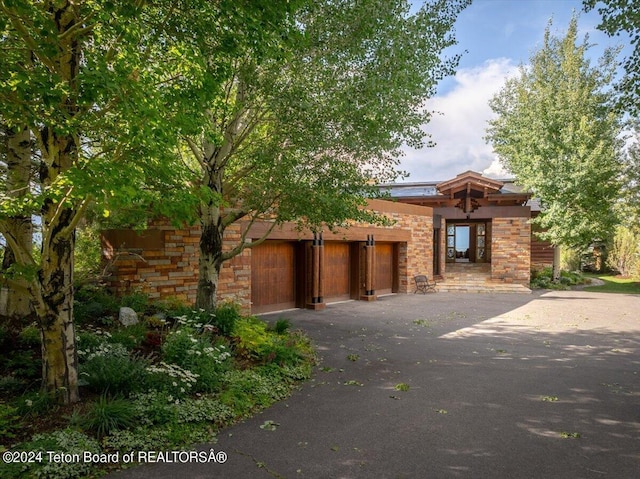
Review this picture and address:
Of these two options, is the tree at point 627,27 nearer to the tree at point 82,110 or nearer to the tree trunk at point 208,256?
the tree at point 82,110

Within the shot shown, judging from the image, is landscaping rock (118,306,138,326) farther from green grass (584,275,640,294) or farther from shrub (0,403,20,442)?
green grass (584,275,640,294)

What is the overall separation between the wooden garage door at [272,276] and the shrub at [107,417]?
7.19 metres

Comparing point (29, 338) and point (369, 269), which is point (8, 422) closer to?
point (29, 338)

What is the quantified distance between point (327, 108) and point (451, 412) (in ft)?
15.0

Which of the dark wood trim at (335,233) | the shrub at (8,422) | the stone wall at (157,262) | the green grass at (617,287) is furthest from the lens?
the green grass at (617,287)

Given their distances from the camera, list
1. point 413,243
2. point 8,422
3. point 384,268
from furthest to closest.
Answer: point 413,243, point 384,268, point 8,422

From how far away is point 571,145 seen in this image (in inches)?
701

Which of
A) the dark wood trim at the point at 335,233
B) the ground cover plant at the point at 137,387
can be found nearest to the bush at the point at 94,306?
the ground cover plant at the point at 137,387

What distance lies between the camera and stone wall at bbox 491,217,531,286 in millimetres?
19016

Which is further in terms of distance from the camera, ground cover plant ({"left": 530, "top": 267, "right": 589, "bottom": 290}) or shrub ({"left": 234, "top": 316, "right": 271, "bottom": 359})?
ground cover plant ({"left": 530, "top": 267, "right": 589, "bottom": 290})

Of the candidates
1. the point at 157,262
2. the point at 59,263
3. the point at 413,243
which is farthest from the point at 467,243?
the point at 59,263

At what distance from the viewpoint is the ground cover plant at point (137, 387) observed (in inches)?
143

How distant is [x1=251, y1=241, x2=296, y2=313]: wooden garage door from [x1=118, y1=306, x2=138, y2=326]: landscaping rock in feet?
15.3

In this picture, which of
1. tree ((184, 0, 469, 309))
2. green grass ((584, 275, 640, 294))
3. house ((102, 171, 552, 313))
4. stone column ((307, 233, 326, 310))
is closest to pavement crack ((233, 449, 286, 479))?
house ((102, 171, 552, 313))
